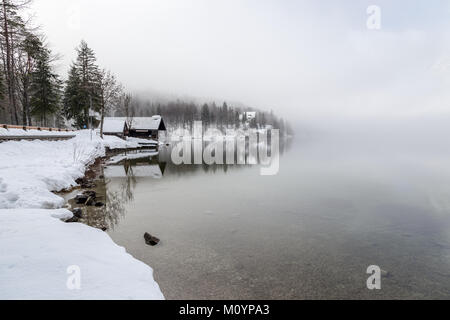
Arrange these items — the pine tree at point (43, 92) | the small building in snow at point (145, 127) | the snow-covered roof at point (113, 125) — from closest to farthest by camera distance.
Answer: the pine tree at point (43, 92)
the snow-covered roof at point (113, 125)
the small building in snow at point (145, 127)

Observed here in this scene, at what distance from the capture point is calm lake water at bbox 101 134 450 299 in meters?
6.21

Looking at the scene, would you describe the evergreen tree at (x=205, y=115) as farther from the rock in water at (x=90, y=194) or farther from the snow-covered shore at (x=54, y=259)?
the snow-covered shore at (x=54, y=259)

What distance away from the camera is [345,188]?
18.4m

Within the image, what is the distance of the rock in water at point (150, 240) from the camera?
817 centimetres

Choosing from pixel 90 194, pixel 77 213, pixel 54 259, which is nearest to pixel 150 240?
pixel 54 259

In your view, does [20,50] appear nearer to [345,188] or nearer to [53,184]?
[53,184]

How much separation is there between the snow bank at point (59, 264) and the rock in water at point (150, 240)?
1.15 m

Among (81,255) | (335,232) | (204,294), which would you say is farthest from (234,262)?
(335,232)

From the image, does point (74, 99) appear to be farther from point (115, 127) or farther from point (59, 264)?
point (59, 264)

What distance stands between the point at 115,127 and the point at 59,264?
2200 inches

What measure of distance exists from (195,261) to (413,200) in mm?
15546

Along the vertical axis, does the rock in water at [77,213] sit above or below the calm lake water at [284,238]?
above

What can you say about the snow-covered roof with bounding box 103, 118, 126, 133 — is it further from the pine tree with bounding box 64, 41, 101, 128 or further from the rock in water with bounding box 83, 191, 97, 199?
the rock in water with bounding box 83, 191, 97, 199

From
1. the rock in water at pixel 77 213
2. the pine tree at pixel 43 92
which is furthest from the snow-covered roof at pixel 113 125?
the rock in water at pixel 77 213
